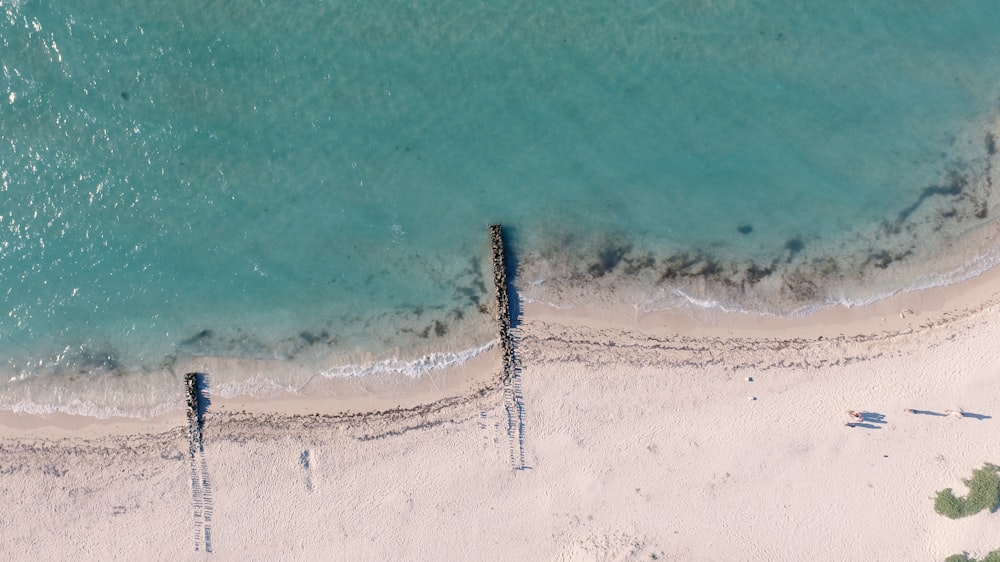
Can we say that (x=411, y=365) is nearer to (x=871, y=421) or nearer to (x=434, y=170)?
(x=434, y=170)

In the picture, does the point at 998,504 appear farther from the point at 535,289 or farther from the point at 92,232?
the point at 92,232

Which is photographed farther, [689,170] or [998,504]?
[689,170]

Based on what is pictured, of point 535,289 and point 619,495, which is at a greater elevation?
point 535,289

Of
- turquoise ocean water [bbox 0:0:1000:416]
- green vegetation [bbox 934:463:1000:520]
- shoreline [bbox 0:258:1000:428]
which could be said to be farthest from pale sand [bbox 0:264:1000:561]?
turquoise ocean water [bbox 0:0:1000:416]

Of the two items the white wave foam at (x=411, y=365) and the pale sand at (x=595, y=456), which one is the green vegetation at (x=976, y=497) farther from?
the white wave foam at (x=411, y=365)

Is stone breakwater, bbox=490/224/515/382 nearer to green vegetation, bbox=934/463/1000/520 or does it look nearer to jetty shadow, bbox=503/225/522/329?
jetty shadow, bbox=503/225/522/329

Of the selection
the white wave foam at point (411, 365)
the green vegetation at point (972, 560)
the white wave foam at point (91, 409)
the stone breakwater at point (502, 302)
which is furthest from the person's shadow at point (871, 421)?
the white wave foam at point (91, 409)

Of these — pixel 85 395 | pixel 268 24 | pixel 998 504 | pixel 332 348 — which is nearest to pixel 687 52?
pixel 268 24
